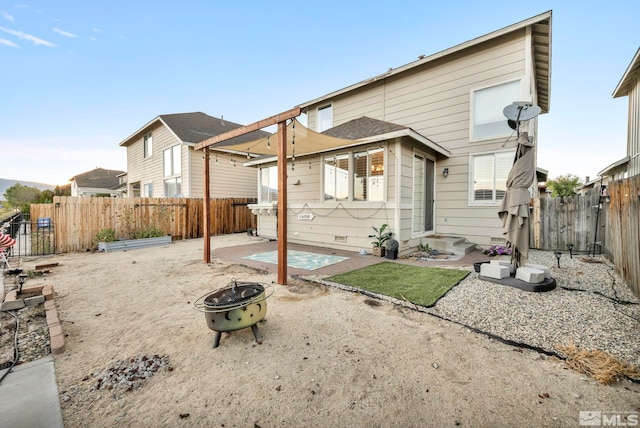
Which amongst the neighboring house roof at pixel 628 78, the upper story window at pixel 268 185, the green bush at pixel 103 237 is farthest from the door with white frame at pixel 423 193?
the green bush at pixel 103 237

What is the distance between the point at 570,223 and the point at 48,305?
1116 centimetres

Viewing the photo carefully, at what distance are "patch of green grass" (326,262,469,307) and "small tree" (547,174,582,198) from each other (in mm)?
31544

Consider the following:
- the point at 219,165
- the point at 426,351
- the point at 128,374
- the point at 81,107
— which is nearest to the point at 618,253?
the point at 426,351

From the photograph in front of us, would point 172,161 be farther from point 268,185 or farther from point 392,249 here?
point 392,249

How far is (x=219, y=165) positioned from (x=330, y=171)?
337 inches

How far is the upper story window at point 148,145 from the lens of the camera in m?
15.6

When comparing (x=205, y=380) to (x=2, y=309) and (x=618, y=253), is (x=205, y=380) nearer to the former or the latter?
(x=2, y=309)

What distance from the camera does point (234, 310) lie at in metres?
2.34

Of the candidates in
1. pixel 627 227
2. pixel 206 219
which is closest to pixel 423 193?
pixel 627 227

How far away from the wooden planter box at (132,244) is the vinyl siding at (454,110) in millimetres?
8556

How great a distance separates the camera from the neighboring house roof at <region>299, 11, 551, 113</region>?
6.48m

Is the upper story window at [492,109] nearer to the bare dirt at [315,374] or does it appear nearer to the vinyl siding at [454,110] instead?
the vinyl siding at [454,110]

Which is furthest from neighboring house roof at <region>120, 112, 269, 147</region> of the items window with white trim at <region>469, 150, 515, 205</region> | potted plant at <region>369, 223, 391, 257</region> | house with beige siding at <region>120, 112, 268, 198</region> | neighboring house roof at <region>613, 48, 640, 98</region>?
neighboring house roof at <region>613, 48, 640, 98</region>

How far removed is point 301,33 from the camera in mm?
10703
